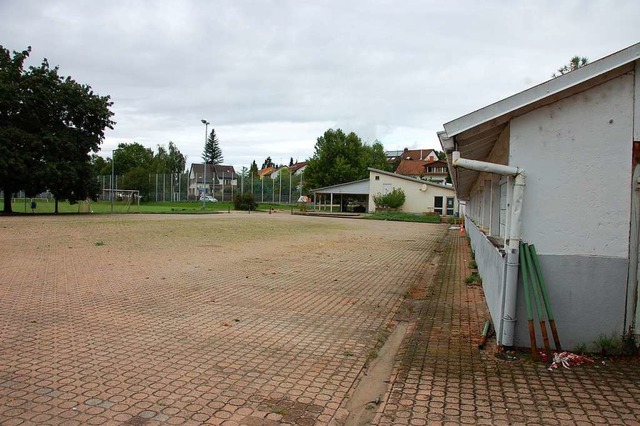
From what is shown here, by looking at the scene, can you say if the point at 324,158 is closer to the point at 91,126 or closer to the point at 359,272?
the point at 91,126

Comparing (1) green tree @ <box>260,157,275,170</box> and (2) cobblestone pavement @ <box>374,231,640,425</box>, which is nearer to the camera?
(2) cobblestone pavement @ <box>374,231,640,425</box>

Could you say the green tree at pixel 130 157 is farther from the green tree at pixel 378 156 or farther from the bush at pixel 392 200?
the bush at pixel 392 200

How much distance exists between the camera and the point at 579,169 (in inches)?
201

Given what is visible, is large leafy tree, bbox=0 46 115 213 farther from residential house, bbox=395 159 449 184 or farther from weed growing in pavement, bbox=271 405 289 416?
residential house, bbox=395 159 449 184

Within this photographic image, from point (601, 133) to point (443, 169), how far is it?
90.8 metres

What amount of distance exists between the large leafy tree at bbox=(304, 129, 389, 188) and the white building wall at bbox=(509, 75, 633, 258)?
6518cm

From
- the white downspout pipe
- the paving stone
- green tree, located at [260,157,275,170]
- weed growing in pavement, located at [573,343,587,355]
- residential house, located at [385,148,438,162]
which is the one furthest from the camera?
green tree, located at [260,157,275,170]

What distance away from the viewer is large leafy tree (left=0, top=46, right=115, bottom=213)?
103ft

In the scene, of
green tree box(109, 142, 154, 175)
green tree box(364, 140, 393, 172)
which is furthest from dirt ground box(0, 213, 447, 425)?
green tree box(109, 142, 154, 175)

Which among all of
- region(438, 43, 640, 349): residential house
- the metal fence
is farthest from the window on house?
region(438, 43, 640, 349): residential house

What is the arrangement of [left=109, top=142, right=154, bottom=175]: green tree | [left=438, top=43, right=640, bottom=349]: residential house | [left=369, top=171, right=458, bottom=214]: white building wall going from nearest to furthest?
1. [left=438, top=43, right=640, bottom=349]: residential house
2. [left=369, top=171, right=458, bottom=214]: white building wall
3. [left=109, top=142, right=154, bottom=175]: green tree

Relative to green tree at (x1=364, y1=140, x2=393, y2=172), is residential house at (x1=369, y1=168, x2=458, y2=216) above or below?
below

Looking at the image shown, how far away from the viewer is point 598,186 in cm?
504

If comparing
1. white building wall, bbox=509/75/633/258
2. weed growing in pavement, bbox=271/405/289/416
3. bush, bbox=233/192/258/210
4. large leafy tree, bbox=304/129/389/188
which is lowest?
weed growing in pavement, bbox=271/405/289/416
